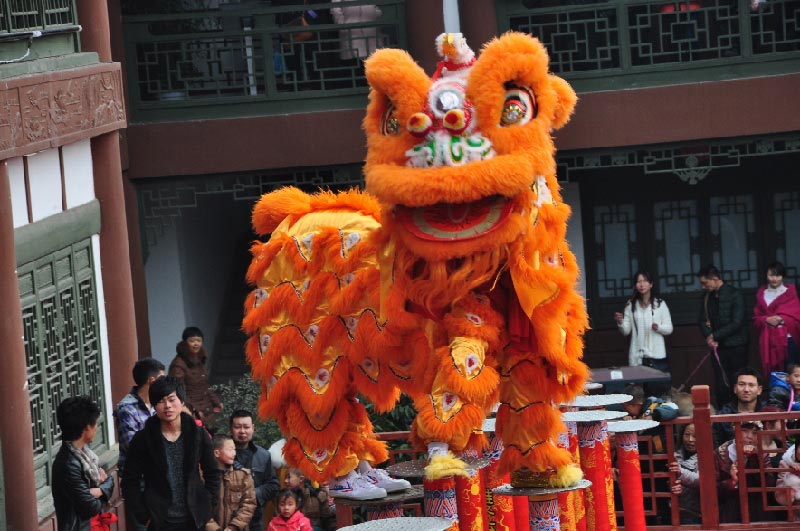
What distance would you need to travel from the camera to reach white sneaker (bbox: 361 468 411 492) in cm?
962

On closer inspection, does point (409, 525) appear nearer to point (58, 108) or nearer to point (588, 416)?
point (588, 416)

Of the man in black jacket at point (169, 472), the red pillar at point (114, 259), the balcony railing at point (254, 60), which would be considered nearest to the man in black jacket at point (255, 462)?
the red pillar at point (114, 259)

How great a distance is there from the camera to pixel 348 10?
14875 mm

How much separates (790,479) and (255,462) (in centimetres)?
324

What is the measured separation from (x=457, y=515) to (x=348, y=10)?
6.97m

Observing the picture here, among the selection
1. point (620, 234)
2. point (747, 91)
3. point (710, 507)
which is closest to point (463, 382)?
point (710, 507)

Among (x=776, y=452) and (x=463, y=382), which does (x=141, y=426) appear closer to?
(x=463, y=382)

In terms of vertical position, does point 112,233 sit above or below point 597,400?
above

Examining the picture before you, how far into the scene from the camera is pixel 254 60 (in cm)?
1505

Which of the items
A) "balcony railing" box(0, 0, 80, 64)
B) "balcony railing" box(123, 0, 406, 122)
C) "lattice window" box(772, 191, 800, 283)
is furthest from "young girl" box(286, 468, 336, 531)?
"lattice window" box(772, 191, 800, 283)

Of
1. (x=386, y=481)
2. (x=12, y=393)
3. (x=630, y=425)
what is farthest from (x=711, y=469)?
(x=12, y=393)

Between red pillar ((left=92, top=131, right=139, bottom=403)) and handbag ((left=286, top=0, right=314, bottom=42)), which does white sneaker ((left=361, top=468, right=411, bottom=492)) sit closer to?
red pillar ((left=92, top=131, right=139, bottom=403))

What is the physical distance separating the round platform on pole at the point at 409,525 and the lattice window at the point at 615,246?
28.5ft

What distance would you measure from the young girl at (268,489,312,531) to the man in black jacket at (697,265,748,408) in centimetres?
552
